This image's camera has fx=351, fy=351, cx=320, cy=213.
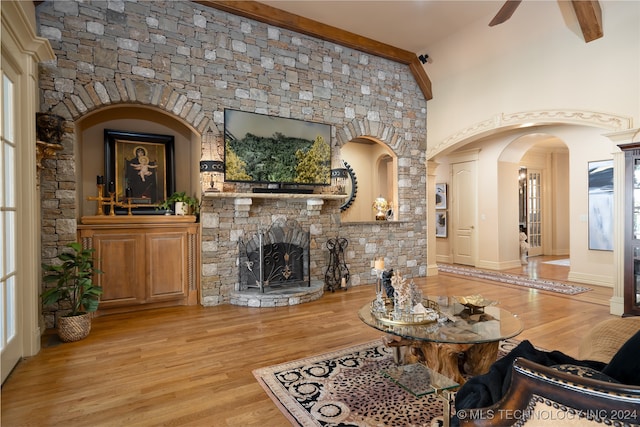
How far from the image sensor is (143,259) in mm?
4430

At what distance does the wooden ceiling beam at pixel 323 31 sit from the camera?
485 centimetres

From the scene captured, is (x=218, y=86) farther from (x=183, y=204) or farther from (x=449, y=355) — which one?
(x=449, y=355)

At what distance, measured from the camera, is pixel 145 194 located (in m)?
5.13

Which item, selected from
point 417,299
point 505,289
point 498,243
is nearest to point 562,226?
point 498,243

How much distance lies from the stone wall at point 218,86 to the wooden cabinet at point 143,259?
0.23 meters

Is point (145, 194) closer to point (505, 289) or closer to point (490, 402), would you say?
point (490, 402)

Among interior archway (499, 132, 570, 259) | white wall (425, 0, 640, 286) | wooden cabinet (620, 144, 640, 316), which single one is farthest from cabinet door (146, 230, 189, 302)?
interior archway (499, 132, 570, 259)

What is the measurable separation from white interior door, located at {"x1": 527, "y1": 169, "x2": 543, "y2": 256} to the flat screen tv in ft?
22.6

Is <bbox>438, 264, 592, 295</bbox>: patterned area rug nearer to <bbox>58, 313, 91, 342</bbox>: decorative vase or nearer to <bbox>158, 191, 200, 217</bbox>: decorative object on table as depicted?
<bbox>158, 191, 200, 217</bbox>: decorative object on table

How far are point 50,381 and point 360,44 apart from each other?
5.93m

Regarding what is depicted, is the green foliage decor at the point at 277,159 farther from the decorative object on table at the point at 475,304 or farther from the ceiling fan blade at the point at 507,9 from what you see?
the decorative object on table at the point at 475,304

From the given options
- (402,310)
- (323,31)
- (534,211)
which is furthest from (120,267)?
(534,211)

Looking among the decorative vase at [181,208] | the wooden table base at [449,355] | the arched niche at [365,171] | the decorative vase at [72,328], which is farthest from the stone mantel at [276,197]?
the arched niche at [365,171]

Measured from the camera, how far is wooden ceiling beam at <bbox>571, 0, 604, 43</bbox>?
438 centimetres
